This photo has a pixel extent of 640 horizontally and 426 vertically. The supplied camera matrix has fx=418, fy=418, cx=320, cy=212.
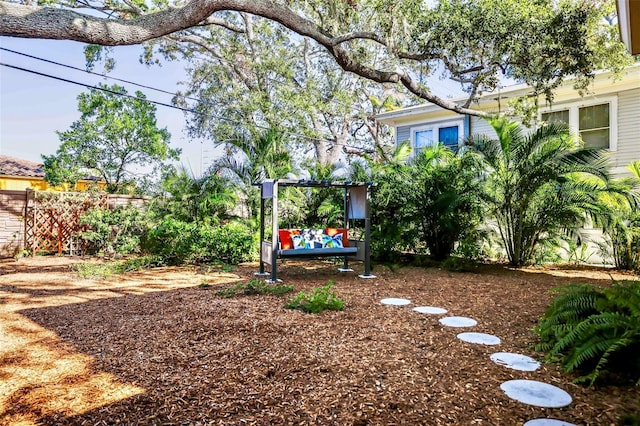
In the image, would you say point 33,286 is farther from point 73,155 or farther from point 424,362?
point 73,155

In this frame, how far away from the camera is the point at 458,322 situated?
429cm

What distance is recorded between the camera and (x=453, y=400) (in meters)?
2.51

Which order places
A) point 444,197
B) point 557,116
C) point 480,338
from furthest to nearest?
point 557,116 < point 444,197 < point 480,338

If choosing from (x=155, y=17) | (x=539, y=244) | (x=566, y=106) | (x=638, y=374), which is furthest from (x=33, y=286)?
(x=566, y=106)

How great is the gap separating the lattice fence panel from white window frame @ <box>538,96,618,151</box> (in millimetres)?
12167

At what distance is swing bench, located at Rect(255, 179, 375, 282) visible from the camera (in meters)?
6.93

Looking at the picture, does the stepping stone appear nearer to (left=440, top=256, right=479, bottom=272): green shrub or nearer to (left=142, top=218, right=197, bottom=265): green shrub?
(left=440, top=256, right=479, bottom=272): green shrub

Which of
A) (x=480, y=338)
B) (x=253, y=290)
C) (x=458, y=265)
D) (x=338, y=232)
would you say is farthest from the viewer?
(x=458, y=265)

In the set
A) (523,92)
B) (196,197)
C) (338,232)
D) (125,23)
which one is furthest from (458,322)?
(523,92)

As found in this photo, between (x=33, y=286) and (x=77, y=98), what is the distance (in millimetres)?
8079

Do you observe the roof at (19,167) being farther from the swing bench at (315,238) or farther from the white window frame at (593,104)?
the white window frame at (593,104)

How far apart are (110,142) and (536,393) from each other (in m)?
13.4

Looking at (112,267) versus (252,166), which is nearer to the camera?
(112,267)

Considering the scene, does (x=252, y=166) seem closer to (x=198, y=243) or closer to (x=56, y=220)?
(x=198, y=243)
